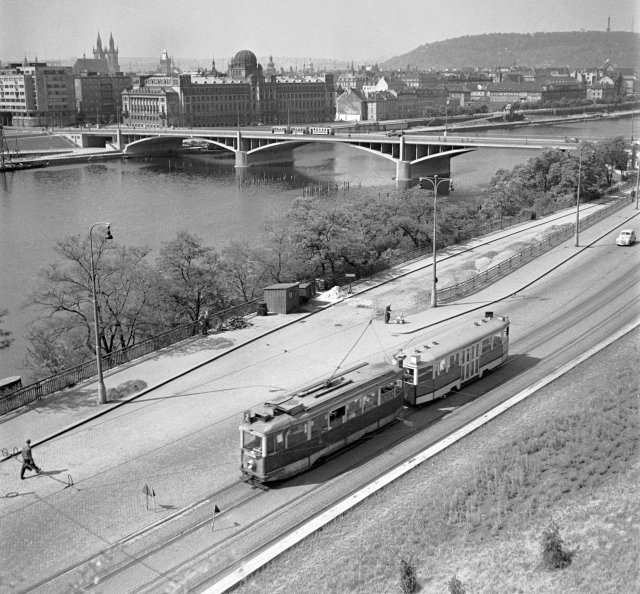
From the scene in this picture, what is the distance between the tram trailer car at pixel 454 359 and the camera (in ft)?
59.3

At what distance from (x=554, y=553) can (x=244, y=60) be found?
16188cm

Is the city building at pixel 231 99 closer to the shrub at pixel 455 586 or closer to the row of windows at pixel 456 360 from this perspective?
the row of windows at pixel 456 360

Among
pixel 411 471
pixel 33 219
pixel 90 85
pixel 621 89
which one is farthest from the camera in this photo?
pixel 621 89

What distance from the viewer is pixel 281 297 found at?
84.3ft

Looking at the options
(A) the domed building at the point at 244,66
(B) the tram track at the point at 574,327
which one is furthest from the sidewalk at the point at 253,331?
(A) the domed building at the point at 244,66

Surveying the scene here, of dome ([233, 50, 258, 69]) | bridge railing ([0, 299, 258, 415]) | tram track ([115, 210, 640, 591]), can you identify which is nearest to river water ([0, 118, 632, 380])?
bridge railing ([0, 299, 258, 415])

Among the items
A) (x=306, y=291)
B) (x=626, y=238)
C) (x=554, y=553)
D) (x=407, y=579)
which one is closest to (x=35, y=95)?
(x=626, y=238)

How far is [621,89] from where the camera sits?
7682 inches

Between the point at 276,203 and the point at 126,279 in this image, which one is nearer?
the point at 126,279

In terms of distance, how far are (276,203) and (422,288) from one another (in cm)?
4077

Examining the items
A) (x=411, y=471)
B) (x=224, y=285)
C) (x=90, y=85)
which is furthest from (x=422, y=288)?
(x=90, y=85)

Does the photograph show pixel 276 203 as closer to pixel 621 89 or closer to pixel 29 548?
pixel 29 548

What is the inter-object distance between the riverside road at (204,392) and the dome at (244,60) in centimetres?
13979

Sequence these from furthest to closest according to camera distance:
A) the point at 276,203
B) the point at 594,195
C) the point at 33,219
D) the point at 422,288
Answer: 1. the point at 276,203
2. the point at 33,219
3. the point at 594,195
4. the point at 422,288
